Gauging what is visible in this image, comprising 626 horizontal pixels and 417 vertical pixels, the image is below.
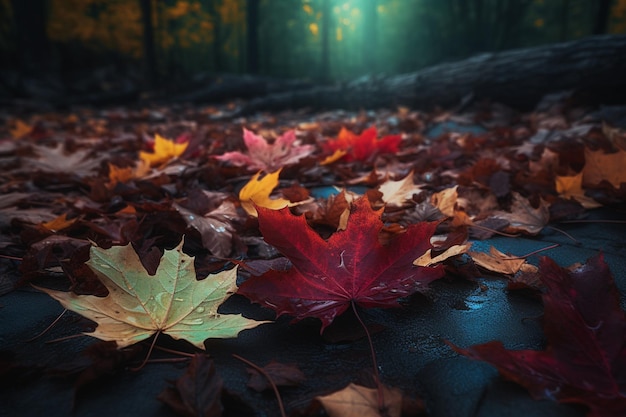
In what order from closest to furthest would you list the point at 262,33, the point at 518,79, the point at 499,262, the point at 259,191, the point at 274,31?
the point at 499,262 < the point at 259,191 < the point at 518,79 < the point at 262,33 < the point at 274,31

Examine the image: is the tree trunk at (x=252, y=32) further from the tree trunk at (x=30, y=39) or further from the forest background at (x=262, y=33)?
the tree trunk at (x=30, y=39)

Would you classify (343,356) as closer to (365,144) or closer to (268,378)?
(268,378)

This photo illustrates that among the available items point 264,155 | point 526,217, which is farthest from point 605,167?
point 264,155

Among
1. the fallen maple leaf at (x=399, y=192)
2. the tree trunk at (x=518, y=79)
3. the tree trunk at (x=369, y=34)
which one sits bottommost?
the fallen maple leaf at (x=399, y=192)

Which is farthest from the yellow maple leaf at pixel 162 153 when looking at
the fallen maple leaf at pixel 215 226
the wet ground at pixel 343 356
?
the wet ground at pixel 343 356

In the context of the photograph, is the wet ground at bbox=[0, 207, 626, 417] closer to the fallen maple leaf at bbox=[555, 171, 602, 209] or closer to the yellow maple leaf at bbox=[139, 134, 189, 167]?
the fallen maple leaf at bbox=[555, 171, 602, 209]

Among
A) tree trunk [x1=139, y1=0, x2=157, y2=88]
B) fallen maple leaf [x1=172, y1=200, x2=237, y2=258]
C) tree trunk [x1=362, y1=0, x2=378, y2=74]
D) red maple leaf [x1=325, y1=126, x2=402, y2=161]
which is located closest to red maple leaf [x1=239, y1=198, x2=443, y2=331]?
fallen maple leaf [x1=172, y1=200, x2=237, y2=258]
